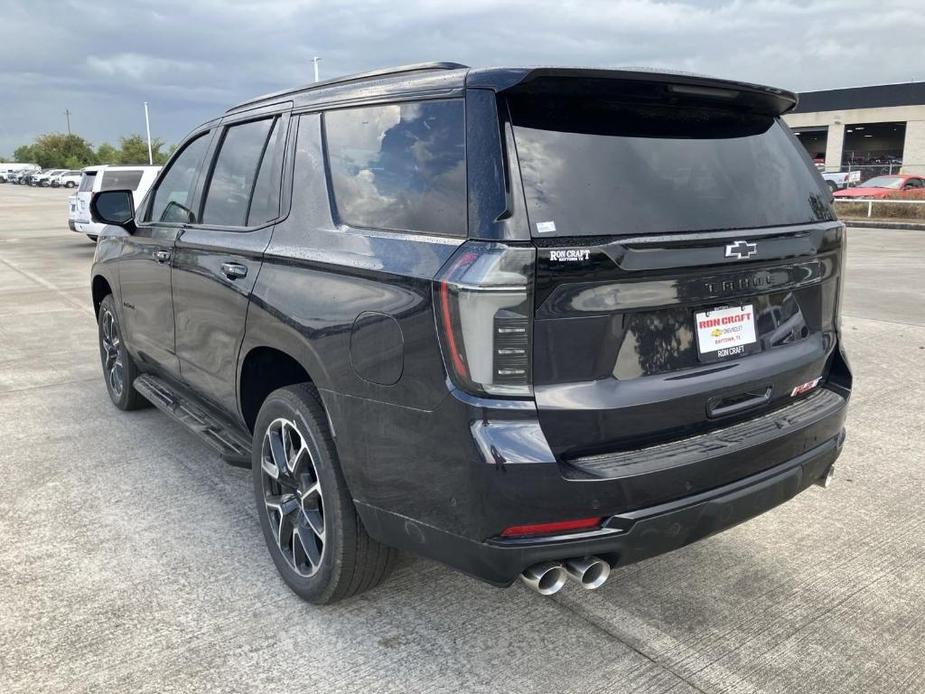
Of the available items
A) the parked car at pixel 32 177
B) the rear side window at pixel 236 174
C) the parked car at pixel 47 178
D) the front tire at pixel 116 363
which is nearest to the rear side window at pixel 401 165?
the rear side window at pixel 236 174

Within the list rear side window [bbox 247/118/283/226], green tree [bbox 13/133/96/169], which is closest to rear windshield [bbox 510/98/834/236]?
rear side window [bbox 247/118/283/226]

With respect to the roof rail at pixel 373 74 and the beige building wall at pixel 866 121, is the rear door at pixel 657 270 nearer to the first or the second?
the roof rail at pixel 373 74

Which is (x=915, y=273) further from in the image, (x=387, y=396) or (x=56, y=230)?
(x=56, y=230)

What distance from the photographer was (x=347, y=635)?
2.86m

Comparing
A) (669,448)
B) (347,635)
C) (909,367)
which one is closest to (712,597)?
(669,448)

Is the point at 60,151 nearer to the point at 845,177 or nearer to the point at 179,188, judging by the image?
the point at 845,177

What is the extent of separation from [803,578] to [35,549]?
3270 millimetres

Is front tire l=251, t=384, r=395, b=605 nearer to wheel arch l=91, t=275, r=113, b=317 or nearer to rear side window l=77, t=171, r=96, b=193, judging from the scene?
wheel arch l=91, t=275, r=113, b=317

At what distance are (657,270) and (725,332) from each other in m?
0.39

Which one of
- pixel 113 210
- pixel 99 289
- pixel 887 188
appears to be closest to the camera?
pixel 113 210

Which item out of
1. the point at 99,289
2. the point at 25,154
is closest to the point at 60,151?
the point at 25,154

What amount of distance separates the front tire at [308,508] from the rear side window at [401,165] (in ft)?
2.49

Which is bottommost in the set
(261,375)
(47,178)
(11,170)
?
(261,375)

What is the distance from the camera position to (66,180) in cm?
6475
